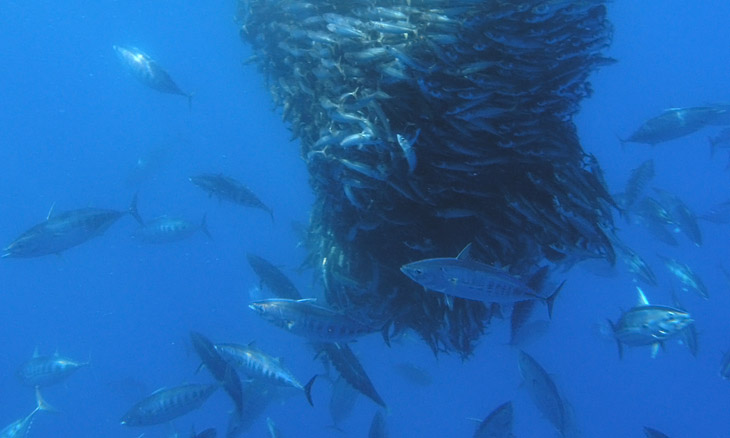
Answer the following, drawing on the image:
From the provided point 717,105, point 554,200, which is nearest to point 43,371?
point 554,200

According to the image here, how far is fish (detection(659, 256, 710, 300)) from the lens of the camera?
905 cm

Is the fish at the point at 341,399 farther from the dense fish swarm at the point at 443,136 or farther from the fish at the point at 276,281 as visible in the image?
the dense fish swarm at the point at 443,136

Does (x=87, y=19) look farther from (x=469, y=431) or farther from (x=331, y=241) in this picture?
(x=331, y=241)

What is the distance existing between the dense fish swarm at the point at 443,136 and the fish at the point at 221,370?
159cm

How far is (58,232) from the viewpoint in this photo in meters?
6.69

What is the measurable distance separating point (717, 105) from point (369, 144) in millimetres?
7819

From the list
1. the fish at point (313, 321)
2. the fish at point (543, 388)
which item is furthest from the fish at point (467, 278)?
the fish at point (543, 388)

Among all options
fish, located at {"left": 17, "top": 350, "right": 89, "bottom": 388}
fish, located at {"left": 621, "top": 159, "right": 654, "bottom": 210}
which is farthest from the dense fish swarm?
fish, located at {"left": 17, "top": 350, "right": 89, "bottom": 388}

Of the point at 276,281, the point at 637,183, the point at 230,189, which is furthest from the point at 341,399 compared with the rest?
the point at 637,183

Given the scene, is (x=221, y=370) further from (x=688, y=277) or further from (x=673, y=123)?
(x=688, y=277)

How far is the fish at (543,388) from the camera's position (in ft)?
20.7

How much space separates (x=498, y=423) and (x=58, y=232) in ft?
18.8

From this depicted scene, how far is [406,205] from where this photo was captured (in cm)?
414

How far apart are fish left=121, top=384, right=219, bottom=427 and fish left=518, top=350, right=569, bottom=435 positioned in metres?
3.88
